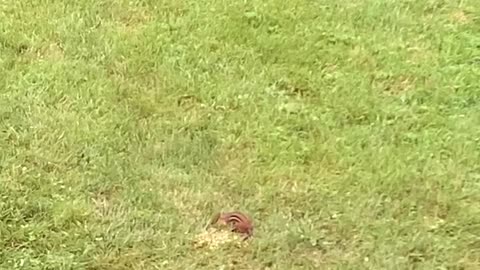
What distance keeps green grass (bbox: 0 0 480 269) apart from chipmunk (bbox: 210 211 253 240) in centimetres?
4

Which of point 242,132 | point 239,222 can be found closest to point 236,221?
point 239,222

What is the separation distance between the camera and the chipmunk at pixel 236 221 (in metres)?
3.95

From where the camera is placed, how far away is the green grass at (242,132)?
388 cm

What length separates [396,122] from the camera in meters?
4.55

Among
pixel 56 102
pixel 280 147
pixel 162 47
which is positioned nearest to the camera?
pixel 280 147

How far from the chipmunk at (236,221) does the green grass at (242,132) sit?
0.04m

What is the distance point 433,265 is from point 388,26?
1.87 m

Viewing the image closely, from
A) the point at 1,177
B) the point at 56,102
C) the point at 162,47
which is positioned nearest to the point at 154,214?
the point at 1,177

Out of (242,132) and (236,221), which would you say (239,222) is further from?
(242,132)

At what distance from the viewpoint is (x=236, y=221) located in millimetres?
3963

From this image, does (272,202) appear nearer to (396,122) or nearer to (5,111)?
(396,122)

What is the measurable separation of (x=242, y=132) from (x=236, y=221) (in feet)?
2.07

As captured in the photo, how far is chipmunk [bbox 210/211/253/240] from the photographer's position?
3945mm

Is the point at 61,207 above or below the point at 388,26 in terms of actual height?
below
